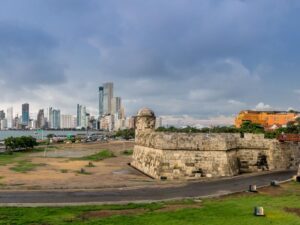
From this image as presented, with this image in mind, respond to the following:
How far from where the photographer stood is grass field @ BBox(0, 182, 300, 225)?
14320 mm

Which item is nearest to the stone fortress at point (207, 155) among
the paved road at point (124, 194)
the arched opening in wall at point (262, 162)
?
the arched opening in wall at point (262, 162)

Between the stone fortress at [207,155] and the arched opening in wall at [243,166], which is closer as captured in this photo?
the stone fortress at [207,155]

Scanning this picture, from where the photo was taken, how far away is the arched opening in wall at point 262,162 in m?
35.3

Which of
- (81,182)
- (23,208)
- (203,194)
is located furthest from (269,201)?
(81,182)

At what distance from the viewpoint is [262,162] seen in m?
35.6

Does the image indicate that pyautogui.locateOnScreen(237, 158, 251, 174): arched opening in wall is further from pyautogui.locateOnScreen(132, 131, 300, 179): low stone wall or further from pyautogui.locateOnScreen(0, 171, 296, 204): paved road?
pyautogui.locateOnScreen(0, 171, 296, 204): paved road

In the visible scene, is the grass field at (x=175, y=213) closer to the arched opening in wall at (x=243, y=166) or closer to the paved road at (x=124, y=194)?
the paved road at (x=124, y=194)

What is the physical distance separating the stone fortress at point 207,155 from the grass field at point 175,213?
1049 centimetres

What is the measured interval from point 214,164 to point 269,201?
40.0 feet

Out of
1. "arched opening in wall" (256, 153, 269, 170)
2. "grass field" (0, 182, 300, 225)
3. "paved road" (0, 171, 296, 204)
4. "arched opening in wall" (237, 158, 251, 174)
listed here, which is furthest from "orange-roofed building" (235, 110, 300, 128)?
"grass field" (0, 182, 300, 225)

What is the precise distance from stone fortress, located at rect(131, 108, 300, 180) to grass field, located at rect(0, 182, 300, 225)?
10486mm

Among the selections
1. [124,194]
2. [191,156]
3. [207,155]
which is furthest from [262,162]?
[124,194]

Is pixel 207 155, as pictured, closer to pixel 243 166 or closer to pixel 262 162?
pixel 243 166

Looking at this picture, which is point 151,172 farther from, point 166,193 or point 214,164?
point 166,193
